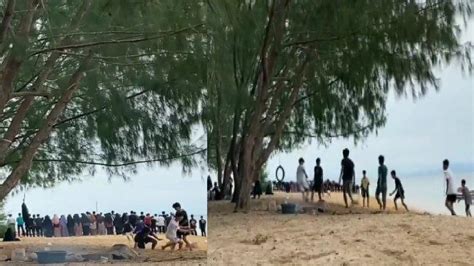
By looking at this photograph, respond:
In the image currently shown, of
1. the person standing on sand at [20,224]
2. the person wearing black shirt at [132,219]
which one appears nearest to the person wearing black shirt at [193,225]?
the person wearing black shirt at [132,219]

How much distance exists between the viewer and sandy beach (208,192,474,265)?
639cm

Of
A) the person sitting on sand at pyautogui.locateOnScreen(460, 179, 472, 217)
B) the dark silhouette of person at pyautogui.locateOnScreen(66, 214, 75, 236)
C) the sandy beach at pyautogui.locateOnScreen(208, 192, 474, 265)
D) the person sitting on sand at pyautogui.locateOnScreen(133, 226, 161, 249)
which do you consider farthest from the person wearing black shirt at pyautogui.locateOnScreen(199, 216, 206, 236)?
the person sitting on sand at pyautogui.locateOnScreen(460, 179, 472, 217)

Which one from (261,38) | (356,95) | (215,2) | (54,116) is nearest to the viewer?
(215,2)

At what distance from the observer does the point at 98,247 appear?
5469 millimetres

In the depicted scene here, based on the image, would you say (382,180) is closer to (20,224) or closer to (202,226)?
(202,226)

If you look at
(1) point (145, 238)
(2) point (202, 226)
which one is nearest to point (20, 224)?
(1) point (145, 238)

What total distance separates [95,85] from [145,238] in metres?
1.23

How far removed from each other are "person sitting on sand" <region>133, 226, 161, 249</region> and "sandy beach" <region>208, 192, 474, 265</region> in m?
0.66

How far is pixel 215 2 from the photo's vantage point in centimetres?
478

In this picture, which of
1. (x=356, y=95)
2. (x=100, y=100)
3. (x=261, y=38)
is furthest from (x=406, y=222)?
(x=100, y=100)

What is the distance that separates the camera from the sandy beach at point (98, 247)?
537 centimetres

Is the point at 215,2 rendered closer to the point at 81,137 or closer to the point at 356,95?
the point at 81,137

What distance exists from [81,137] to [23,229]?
703 mm

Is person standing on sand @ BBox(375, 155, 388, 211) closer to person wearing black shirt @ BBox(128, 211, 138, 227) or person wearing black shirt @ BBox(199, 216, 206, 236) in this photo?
person wearing black shirt @ BBox(199, 216, 206, 236)
